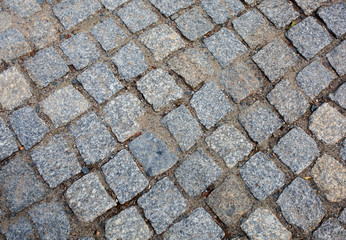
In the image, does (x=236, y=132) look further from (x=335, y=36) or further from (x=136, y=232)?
(x=335, y=36)

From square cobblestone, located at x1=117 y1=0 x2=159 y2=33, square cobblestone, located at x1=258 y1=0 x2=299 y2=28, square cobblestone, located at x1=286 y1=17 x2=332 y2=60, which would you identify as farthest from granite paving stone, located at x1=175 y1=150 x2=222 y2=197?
square cobblestone, located at x1=258 y1=0 x2=299 y2=28

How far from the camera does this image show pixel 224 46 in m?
2.62

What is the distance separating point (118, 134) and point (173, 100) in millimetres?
531

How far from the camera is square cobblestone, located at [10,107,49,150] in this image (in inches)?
88.5

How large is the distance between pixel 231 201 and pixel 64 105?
1.53 m

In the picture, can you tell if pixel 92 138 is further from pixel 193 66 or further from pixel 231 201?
pixel 231 201

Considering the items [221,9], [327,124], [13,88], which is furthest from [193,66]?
[13,88]

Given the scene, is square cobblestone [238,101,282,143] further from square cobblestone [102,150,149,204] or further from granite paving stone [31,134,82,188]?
granite paving stone [31,134,82,188]

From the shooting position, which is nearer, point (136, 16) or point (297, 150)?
point (297, 150)

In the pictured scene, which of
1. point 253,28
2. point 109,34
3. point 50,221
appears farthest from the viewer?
point 253,28

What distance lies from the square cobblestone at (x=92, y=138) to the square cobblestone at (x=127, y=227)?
A: 0.46 metres

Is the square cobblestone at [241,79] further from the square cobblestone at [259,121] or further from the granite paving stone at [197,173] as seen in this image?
the granite paving stone at [197,173]

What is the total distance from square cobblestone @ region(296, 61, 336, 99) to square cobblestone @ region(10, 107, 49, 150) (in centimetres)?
221

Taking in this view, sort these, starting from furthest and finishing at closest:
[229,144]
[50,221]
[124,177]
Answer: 1. [229,144]
2. [124,177]
3. [50,221]
